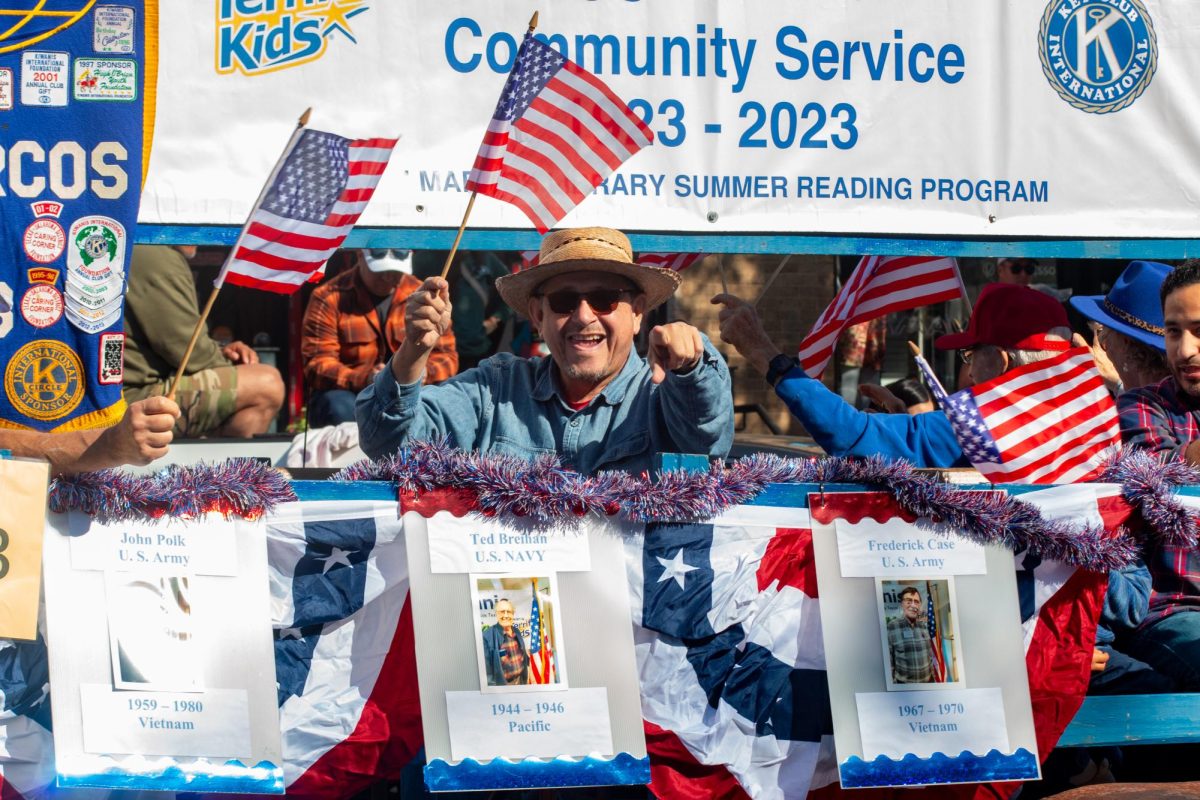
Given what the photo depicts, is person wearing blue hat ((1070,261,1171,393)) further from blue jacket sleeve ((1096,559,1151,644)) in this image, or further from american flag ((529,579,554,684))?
american flag ((529,579,554,684))

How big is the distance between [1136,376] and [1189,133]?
113cm

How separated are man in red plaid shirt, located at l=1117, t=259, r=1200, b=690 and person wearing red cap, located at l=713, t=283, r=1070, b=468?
0.30m

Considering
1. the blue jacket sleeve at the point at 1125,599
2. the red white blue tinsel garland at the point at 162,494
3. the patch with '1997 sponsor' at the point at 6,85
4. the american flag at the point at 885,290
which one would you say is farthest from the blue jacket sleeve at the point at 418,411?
the american flag at the point at 885,290

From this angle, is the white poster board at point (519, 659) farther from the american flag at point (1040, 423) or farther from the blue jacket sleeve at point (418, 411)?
the american flag at point (1040, 423)

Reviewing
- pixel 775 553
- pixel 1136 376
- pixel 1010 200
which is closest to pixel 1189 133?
pixel 1010 200

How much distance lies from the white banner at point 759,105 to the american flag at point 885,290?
89 centimetres

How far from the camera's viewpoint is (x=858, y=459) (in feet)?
11.2

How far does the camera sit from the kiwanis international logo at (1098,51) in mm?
4973

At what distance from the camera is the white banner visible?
4594mm

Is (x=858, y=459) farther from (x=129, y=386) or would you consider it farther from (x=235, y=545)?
(x=129, y=386)

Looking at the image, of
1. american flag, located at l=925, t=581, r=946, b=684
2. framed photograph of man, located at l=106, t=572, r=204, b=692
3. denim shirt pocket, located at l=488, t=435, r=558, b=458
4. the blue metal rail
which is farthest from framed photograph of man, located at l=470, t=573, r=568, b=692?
the blue metal rail

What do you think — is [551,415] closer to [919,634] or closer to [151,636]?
[919,634]

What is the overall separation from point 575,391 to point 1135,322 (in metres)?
1.83

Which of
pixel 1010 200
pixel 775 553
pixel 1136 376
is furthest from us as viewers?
pixel 1010 200
